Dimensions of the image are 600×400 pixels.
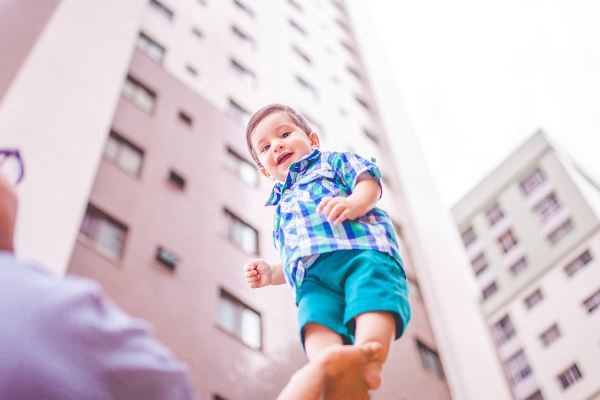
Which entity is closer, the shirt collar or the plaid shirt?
the plaid shirt

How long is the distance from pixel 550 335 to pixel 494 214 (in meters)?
11.9

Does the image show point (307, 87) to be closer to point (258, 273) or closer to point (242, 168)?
point (242, 168)

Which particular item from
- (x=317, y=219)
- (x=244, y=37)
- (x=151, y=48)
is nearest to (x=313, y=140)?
(x=317, y=219)

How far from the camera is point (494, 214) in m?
44.0

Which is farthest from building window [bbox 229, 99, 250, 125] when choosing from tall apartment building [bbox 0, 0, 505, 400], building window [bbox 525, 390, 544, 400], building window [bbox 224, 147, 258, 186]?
building window [bbox 525, 390, 544, 400]

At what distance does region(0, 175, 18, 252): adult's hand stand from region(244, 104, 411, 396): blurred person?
76cm

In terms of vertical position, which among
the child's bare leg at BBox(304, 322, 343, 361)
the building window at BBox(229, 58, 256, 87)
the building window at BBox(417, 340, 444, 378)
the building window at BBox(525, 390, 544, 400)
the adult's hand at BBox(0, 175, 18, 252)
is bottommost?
the building window at BBox(525, 390, 544, 400)

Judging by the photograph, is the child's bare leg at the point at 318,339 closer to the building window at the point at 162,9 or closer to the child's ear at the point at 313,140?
the child's ear at the point at 313,140

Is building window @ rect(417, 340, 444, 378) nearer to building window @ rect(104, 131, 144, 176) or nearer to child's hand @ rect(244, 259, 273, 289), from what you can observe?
building window @ rect(104, 131, 144, 176)

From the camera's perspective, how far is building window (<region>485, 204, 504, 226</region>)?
142 ft

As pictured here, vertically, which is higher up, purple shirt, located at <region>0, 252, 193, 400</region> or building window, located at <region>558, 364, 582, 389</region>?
purple shirt, located at <region>0, 252, 193, 400</region>

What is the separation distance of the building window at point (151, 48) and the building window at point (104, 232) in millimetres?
6003

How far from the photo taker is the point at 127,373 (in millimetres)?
1117

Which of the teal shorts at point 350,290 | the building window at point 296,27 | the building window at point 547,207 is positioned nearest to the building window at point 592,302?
the building window at point 547,207
